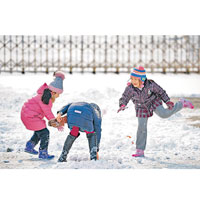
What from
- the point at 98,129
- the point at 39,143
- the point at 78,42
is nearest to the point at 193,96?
the point at 98,129

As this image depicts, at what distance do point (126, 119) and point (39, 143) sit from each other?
55.0 inches

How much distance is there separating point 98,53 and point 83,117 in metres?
4.65

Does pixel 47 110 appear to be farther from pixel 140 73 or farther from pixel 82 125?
pixel 140 73

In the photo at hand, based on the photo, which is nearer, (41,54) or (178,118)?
(178,118)

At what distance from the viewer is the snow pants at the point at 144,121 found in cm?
433

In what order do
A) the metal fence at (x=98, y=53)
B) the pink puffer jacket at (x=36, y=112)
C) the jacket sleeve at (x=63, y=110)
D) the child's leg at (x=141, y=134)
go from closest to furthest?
the jacket sleeve at (x=63, y=110) < the pink puffer jacket at (x=36, y=112) < the child's leg at (x=141, y=134) < the metal fence at (x=98, y=53)

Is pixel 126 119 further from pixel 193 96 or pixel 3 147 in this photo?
pixel 3 147

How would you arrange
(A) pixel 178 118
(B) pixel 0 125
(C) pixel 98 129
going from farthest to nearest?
(A) pixel 178 118
(B) pixel 0 125
(C) pixel 98 129

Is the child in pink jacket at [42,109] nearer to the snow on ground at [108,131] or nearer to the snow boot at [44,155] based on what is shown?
the snow boot at [44,155]

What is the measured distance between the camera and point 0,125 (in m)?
5.18

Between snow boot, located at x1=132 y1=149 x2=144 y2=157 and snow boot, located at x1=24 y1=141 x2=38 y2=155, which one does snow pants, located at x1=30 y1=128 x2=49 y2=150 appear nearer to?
snow boot, located at x1=24 y1=141 x2=38 y2=155

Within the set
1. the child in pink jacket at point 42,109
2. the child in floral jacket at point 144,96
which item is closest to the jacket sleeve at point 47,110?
the child in pink jacket at point 42,109

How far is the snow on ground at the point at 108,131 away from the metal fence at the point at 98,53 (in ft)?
2.65

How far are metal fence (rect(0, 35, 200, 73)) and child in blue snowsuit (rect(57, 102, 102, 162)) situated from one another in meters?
2.66
